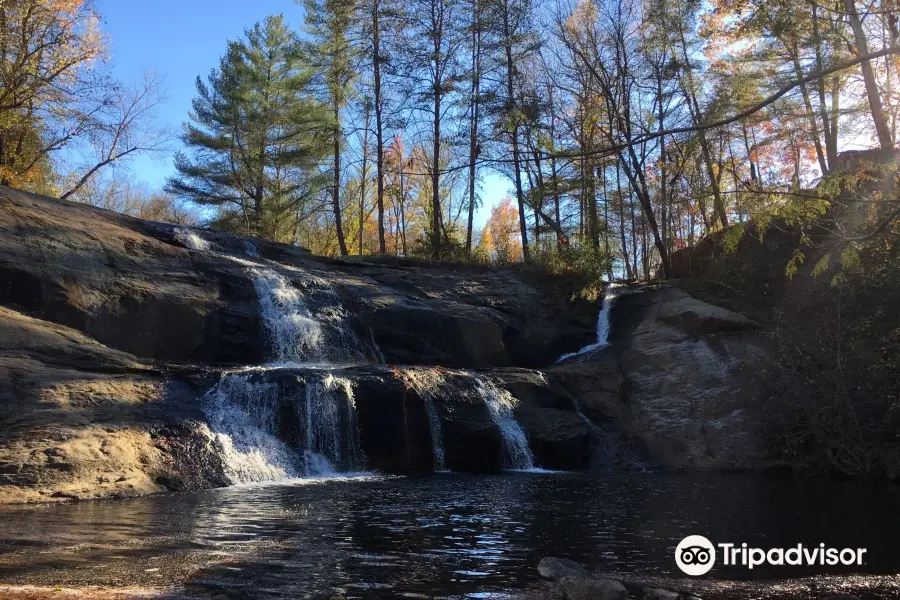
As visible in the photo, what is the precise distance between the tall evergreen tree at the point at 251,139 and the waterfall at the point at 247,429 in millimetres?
18540

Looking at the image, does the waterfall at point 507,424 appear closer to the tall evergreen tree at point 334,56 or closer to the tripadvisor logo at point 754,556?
the tripadvisor logo at point 754,556

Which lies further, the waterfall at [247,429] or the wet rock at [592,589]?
the waterfall at [247,429]

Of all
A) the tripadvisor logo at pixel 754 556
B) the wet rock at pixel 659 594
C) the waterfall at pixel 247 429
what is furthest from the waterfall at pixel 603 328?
the wet rock at pixel 659 594

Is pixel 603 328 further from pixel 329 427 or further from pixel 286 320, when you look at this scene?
pixel 329 427

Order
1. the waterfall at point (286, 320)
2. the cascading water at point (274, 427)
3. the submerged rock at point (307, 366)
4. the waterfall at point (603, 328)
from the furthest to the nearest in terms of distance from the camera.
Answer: the waterfall at point (603, 328) → the waterfall at point (286, 320) → the cascading water at point (274, 427) → the submerged rock at point (307, 366)

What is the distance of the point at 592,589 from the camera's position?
4.51 meters

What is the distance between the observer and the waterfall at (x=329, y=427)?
11.9m

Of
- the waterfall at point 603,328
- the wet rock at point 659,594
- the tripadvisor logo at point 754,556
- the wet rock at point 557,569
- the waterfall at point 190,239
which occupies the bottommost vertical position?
the tripadvisor logo at point 754,556

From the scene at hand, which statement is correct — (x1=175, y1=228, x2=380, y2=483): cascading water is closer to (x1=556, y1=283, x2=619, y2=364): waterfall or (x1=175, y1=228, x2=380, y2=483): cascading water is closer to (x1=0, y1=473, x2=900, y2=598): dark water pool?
(x1=0, y1=473, x2=900, y2=598): dark water pool

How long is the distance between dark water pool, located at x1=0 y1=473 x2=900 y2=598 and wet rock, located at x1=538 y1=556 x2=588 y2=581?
12 cm

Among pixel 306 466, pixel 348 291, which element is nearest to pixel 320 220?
pixel 348 291

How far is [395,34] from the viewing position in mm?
24438

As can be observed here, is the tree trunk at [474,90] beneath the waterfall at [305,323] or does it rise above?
above

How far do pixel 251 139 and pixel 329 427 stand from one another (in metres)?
22.6
